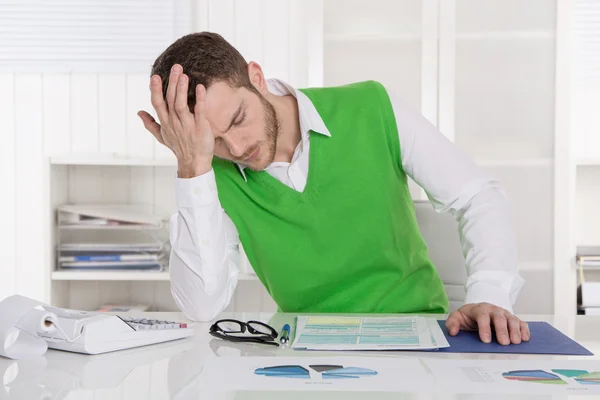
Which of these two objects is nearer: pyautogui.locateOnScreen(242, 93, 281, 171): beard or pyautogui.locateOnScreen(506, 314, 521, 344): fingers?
pyautogui.locateOnScreen(506, 314, 521, 344): fingers

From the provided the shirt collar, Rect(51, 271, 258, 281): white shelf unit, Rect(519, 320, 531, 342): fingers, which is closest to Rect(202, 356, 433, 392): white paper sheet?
Rect(519, 320, 531, 342): fingers

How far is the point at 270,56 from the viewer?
3166 millimetres

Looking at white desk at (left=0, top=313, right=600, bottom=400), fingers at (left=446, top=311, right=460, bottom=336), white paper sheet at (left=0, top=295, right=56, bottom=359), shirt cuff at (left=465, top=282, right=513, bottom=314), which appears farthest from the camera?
shirt cuff at (left=465, top=282, right=513, bottom=314)

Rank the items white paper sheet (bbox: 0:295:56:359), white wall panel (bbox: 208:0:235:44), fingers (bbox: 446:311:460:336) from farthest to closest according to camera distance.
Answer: white wall panel (bbox: 208:0:235:44)
fingers (bbox: 446:311:460:336)
white paper sheet (bbox: 0:295:56:359)

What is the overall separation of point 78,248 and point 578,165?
6.66 feet

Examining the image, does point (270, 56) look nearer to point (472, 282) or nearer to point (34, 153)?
point (34, 153)

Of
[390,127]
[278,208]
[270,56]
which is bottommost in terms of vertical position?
[278,208]

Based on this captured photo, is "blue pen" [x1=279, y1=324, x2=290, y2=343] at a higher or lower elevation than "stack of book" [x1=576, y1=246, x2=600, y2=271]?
higher

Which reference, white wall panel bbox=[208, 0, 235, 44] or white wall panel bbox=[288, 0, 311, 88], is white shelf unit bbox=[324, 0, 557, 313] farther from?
white wall panel bbox=[208, 0, 235, 44]

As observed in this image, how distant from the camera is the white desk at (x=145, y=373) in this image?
0.91 metres

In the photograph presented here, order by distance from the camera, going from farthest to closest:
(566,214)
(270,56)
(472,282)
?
(270,56) < (566,214) < (472,282)

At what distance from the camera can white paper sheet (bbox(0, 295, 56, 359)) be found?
1.12m

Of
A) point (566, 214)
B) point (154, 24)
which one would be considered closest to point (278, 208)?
point (566, 214)

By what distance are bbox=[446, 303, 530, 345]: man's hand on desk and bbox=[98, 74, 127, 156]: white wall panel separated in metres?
2.29
